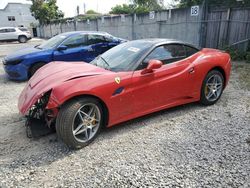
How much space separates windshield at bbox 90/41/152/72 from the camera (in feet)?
12.3

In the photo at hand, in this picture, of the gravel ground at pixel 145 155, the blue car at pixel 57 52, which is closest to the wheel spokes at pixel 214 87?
the gravel ground at pixel 145 155

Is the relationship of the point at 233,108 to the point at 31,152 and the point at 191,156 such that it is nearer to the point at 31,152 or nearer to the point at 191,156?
the point at 191,156

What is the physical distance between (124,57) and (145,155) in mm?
1694

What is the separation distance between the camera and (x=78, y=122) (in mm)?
3248

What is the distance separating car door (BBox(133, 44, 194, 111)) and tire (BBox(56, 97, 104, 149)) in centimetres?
68

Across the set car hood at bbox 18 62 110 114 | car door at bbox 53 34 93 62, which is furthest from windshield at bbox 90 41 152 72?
car door at bbox 53 34 93 62

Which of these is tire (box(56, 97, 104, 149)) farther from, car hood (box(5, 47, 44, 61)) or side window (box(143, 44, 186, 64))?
car hood (box(5, 47, 44, 61))

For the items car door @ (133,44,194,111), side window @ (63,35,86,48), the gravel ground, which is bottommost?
the gravel ground

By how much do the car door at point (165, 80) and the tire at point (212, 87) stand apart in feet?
1.33

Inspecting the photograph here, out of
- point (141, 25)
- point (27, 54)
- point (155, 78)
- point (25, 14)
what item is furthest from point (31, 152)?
point (25, 14)

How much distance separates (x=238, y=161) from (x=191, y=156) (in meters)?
0.56

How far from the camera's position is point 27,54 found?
22.2 ft

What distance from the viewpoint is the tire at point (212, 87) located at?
14.7 feet

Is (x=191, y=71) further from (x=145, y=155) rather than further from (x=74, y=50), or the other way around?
(x=74, y=50)
